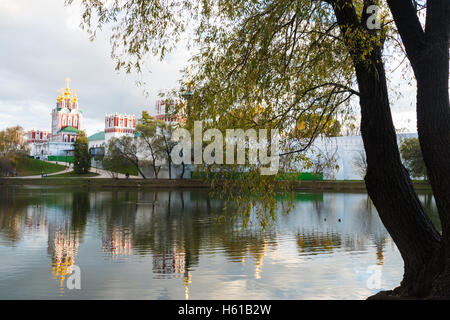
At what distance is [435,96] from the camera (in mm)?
4301

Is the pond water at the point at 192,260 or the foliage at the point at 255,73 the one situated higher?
the foliage at the point at 255,73

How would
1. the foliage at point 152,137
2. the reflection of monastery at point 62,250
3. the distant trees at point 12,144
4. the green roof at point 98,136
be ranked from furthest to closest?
the green roof at point 98,136 < the distant trees at point 12,144 < the foliage at point 152,137 < the reflection of monastery at point 62,250

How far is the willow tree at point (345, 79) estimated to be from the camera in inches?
171

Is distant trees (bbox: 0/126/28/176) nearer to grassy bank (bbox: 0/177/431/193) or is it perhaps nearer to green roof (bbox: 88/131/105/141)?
grassy bank (bbox: 0/177/431/193)

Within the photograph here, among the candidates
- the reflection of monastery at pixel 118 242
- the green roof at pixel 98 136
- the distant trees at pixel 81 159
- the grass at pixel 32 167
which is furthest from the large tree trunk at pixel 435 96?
the green roof at pixel 98 136

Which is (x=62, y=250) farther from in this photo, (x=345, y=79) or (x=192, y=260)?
(x=345, y=79)

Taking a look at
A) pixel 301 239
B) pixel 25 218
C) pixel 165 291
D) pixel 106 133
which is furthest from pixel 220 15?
pixel 106 133

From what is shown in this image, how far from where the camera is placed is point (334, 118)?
6086 mm

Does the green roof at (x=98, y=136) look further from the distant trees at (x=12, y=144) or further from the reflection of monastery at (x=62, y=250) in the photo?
the reflection of monastery at (x=62, y=250)

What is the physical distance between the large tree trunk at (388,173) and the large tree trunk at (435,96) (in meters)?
0.26

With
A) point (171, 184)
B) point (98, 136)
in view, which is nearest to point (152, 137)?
point (171, 184)

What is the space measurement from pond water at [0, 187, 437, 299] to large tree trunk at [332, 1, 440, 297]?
2090mm

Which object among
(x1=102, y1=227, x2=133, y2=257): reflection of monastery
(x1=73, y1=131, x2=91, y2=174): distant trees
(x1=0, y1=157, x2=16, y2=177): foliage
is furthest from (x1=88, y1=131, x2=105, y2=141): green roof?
(x1=102, y1=227, x2=133, y2=257): reflection of monastery

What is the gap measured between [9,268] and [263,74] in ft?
21.4
